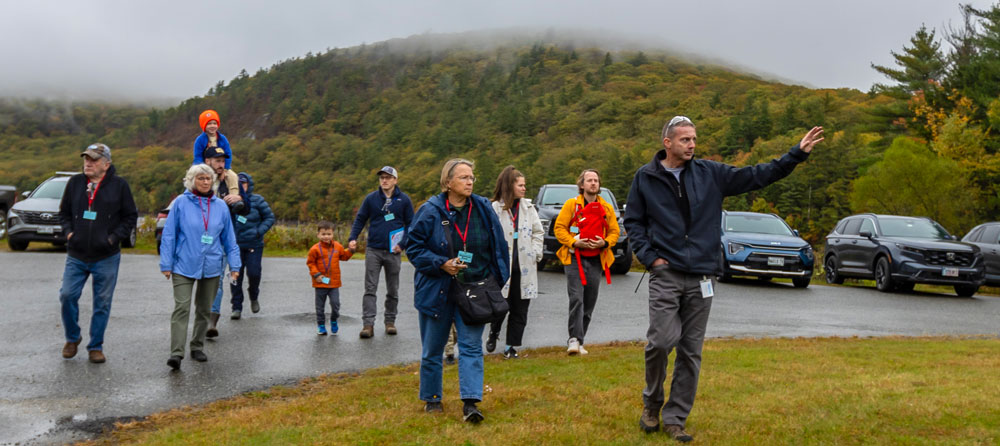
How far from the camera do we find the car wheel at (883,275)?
17406mm

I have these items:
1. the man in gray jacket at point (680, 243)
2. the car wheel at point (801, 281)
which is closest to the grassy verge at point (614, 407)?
the man in gray jacket at point (680, 243)

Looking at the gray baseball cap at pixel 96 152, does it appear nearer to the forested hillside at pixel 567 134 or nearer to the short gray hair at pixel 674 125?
the short gray hair at pixel 674 125

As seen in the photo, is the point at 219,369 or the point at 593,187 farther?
the point at 593,187

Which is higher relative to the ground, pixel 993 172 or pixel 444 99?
pixel 444 99

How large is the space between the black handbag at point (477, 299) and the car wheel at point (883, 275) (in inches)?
562

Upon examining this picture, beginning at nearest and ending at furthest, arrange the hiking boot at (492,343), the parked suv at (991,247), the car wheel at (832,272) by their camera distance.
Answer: the hiking boot at (492,343) → the parked suv at (991,247) → the car wheel at (832,272)

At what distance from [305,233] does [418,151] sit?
105993 mm

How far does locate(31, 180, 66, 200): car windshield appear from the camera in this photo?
22.1 metres

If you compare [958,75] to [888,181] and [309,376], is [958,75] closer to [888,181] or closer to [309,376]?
[888,181]

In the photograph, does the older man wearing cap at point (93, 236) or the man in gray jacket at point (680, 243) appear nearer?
the man in gray jacket at point (680, 243)

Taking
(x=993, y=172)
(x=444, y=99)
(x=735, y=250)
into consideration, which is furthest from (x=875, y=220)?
(x=444, y=99)

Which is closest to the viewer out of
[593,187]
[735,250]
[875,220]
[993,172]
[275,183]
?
[593,187]

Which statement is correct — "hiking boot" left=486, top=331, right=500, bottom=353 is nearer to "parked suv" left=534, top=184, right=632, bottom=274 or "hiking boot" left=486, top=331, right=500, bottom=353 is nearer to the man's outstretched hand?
the man's outstretched hand

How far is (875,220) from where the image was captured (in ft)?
62.0
